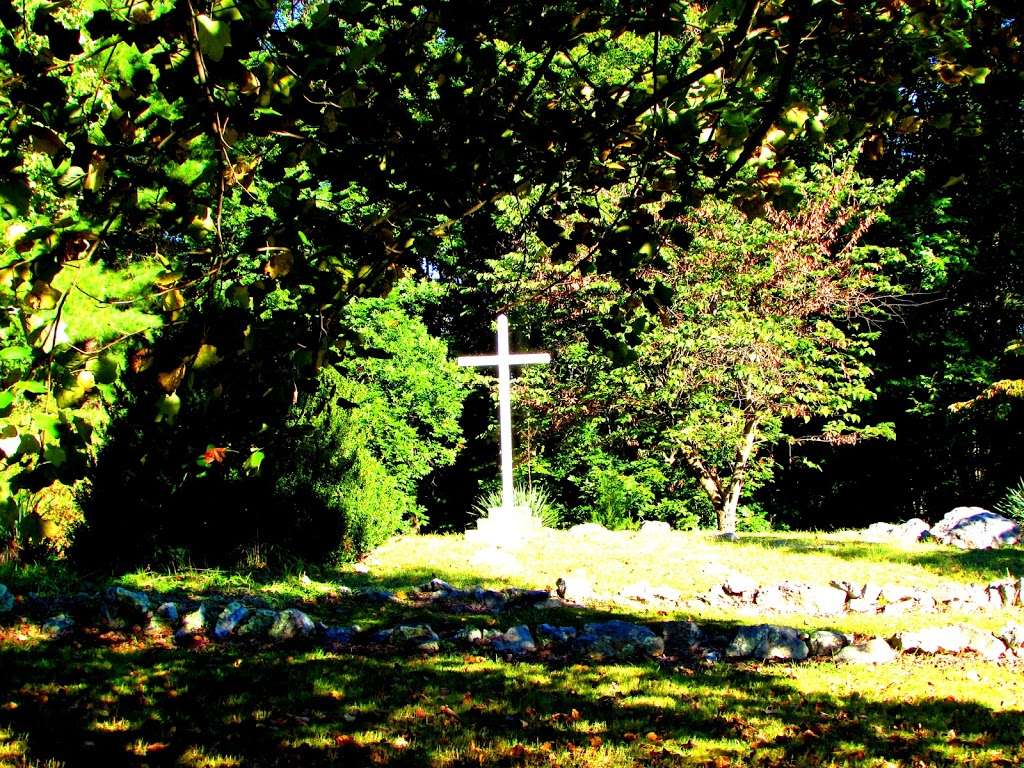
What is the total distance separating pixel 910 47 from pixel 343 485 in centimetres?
752

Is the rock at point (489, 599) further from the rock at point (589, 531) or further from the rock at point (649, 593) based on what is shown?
the rock at point (589, 531)

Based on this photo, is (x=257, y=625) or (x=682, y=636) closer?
(x=257, y=625)

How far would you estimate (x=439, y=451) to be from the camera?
570 inches

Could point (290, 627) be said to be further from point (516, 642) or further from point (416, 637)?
point (516, 642)

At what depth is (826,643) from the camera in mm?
6129

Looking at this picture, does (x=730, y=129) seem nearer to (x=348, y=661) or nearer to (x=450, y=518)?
(x=348, y=661)

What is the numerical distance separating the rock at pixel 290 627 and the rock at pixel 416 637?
1.74ft

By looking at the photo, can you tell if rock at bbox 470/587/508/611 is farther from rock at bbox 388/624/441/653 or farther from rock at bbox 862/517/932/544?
rock at bbox 862/517/932/544

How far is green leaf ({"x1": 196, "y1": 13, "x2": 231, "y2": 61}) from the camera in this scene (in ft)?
5.19

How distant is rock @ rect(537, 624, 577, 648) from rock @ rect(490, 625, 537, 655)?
8 centimetres

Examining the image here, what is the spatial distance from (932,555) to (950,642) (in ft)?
14.1

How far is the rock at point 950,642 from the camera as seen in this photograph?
613 centimetres

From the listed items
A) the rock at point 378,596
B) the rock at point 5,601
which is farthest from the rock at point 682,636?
the rock at point 5,601

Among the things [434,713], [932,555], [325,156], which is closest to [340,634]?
[434,713]
